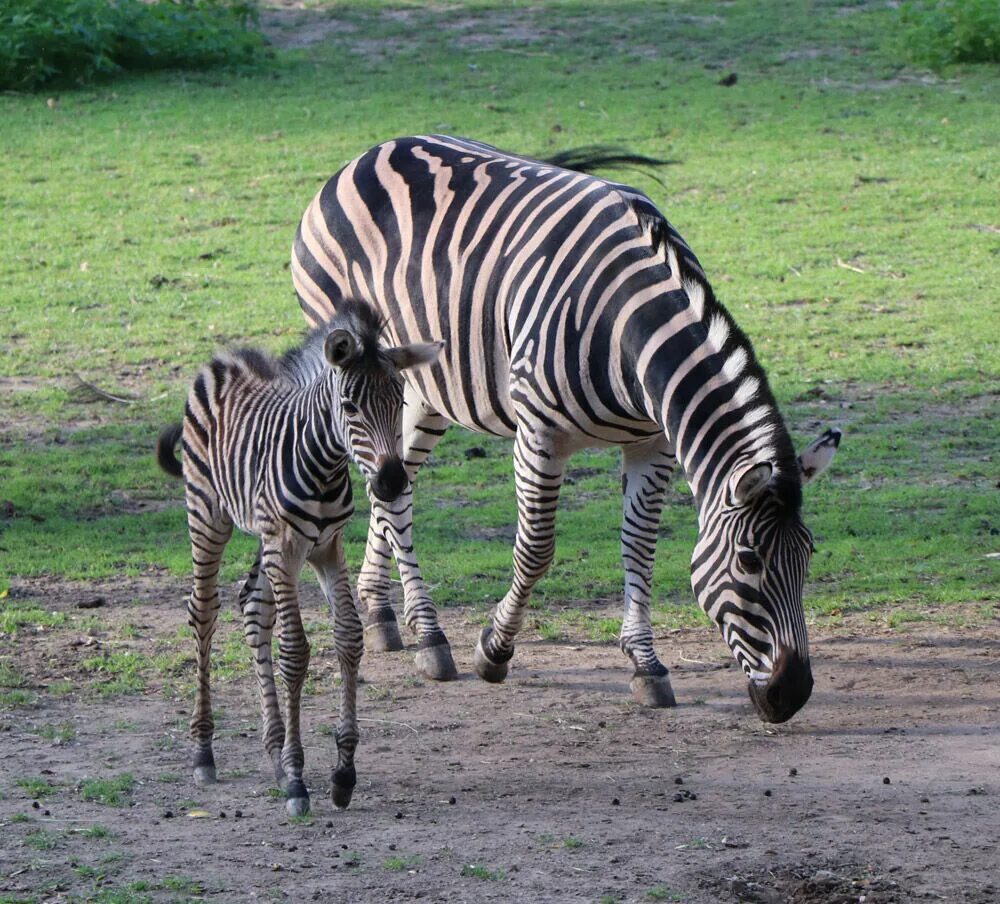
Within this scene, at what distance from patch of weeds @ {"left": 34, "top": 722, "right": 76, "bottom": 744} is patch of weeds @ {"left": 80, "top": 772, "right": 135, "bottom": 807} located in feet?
1.85

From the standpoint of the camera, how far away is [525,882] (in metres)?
5.40

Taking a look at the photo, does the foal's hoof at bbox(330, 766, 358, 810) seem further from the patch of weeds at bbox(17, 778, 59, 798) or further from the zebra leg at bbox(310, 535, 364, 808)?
the patch of weeds at bbox(17, 778, 59, 798)

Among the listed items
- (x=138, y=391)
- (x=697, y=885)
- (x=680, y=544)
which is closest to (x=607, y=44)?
(x=138, y=391)

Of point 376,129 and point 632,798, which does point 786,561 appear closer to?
point 632,798

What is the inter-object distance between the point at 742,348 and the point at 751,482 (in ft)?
2.41

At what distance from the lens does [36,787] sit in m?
6.23

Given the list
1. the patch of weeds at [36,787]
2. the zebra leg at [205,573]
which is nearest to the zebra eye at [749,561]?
the zebra leg at [205,573]

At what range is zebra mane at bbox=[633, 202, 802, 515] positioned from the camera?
5.84 meters

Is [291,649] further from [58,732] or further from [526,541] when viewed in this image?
[526,541]

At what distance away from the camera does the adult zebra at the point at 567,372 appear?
19.5ft

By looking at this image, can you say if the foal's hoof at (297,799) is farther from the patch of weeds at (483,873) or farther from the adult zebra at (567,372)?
the adult zebra at (567,372)

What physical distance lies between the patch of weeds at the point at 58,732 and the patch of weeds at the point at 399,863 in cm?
197

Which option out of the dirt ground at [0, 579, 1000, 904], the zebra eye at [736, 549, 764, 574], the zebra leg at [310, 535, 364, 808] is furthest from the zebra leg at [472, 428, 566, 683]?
the zebra eye at [736, 549, 764, 574]

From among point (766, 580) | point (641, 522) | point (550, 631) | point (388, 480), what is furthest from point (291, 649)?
point (550, 631)
